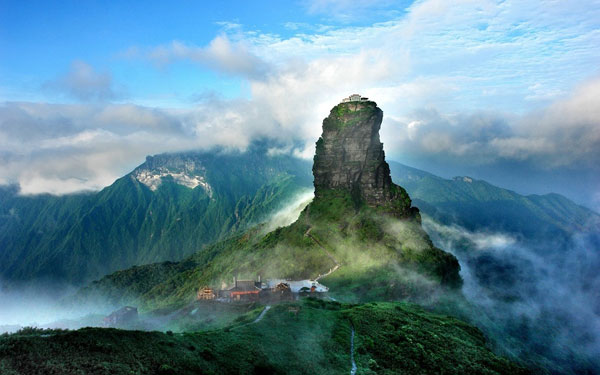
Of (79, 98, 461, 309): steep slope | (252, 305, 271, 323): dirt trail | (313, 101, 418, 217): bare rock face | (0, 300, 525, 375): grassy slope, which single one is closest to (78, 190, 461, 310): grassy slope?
(79, 98, 461, 309): steep slope

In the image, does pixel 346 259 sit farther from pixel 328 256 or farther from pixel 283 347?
pixel 283 347

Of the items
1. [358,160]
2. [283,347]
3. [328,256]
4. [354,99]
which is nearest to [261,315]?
[283,347]

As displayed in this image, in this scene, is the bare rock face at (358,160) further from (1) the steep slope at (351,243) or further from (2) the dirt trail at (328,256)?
(2) the dirt trail at (328,256)

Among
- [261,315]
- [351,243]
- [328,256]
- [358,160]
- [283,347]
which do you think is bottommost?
[283,347]

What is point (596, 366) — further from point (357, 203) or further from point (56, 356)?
point (56, 356)

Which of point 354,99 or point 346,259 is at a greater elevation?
point 354,99

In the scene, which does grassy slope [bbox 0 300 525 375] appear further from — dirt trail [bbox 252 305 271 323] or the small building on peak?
the small building on peak

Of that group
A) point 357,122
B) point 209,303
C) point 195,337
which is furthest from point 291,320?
point 357,122
